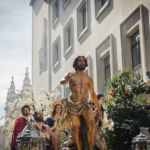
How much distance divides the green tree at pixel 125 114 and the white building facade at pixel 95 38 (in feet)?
8.83

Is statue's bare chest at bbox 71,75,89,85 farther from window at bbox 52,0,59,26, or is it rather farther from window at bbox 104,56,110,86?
window at bbox 52,0,59,26

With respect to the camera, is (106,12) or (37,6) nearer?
(106,12)

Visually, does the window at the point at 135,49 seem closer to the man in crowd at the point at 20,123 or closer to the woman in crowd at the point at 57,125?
the woman in crowd at the point at 57,125

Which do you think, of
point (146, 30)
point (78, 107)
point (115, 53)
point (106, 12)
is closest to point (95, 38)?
point (106, 12)

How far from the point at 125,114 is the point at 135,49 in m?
6.30

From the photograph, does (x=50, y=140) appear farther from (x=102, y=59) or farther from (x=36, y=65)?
(x=36, y=65)

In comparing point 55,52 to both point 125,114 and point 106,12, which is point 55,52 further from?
point 125,114

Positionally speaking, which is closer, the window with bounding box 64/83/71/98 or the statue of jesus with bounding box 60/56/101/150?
the statue of jesus with bounding box 60/56/101/150

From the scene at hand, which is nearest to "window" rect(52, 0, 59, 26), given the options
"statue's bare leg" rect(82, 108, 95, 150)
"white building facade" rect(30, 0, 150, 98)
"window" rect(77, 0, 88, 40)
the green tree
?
"white building facade" rect(30, 0, 150, 98)

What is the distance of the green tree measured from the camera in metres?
10.9

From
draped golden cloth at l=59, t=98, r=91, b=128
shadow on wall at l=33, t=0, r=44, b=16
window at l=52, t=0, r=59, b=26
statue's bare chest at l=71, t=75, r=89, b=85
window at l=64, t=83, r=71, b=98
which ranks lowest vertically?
draped golden cloth at l=59, t=98, r=91, b=128

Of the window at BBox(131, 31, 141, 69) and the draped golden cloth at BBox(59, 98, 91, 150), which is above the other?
the window at BBox(131, 31, 141, 69)

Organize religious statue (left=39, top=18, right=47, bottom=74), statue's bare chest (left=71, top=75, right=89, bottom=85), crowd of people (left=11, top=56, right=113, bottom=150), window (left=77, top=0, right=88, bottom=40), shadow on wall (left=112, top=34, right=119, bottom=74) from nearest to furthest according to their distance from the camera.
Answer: crowd of people (left=11, top=56, right=113, bottom=150) < statue's bare chest (left=71, top=75, right=89, bottom=85) < shadow on wall (left=112, top=34, right=119, bottom=74) < window (left=77, top=0, right=88, bottom=40) < religious statue (left=39, top=18, right=47, bottom=74)

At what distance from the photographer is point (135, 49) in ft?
55.2
